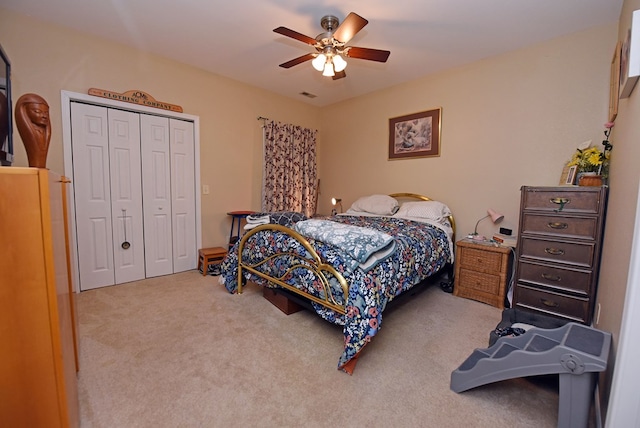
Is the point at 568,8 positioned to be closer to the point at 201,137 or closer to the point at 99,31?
the point at 201,137

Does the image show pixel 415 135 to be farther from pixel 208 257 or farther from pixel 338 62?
pixel 208 257

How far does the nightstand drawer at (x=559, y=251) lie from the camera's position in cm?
208

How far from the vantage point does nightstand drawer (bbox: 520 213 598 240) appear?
6.79 feet

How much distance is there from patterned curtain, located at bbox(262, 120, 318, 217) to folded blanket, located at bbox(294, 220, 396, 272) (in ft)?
7.58

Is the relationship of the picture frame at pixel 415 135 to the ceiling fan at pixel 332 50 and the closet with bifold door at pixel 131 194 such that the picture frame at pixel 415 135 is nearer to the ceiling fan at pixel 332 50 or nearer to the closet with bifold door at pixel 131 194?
the ceiling fan at pixel 332 50

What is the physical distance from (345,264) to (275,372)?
0.80m

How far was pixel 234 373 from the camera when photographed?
5.45 ft

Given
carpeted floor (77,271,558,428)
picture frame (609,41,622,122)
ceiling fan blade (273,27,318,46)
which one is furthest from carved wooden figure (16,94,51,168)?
picture frame (609,41,622,122)

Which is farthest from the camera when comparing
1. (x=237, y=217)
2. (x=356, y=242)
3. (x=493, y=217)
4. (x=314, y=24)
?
(x=237, y=217)

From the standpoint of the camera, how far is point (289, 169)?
4.45 metres

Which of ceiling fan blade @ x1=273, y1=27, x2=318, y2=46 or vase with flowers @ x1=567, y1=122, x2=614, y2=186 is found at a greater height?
ceiling fan blade @ x1=273, y1=27, x2=318, y2=46

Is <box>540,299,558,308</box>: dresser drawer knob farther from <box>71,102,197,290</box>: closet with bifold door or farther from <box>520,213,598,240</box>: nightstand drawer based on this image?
<box>71,102,197,290</box>: closet with bifold door

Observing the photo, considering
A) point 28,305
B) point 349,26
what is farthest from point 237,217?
point 28,305

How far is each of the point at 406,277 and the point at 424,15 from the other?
2264mm
